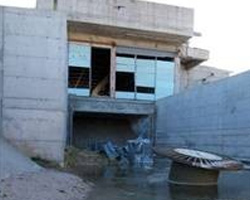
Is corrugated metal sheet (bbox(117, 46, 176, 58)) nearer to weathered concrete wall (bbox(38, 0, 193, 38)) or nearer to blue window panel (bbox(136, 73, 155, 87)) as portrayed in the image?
blue window panel (bbox(136, 73, 155, 87))

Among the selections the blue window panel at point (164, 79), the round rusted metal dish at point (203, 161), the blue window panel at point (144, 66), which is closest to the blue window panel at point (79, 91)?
the blue window panel at point (144, 66)

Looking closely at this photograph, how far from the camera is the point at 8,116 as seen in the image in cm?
1747

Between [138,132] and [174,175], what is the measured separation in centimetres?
1803

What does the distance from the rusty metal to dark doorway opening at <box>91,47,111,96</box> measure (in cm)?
1881

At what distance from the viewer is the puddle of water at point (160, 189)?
11.8 meters

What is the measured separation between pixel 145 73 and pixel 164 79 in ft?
4.27

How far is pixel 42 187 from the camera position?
1156cm

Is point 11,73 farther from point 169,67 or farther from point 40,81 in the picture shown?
point 169,67

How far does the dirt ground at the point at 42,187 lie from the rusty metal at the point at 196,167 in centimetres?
245

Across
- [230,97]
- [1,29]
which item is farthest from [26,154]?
[230,97]

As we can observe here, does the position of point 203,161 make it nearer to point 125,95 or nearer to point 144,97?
point 125,95

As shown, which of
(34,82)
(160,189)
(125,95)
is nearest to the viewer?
(160,189)

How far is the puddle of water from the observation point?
11758mm

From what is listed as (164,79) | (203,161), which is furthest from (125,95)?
(203,161)
